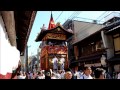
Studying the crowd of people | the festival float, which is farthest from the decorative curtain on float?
the festival float

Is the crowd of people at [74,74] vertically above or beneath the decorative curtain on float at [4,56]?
beneath

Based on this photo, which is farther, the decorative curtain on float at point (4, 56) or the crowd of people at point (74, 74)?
the crowd of people at point (74, 74)

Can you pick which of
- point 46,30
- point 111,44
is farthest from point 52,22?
point 111,44

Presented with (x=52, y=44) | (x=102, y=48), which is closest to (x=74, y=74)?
(x=52, y=44)

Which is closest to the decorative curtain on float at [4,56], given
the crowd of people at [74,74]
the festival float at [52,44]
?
the crowd of people at [74,74]

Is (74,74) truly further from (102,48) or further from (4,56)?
(102,48)

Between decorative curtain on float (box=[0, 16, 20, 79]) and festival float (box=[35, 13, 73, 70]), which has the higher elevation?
festival float (box=[35, 13, 73, 70])

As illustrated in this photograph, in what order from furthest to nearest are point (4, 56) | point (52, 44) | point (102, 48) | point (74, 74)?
point (102, 48) → point (52, 44) → point (74, 74) → point (4, 56)

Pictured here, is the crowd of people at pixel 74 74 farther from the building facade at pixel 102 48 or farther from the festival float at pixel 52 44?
the building facade at pixel 102 48

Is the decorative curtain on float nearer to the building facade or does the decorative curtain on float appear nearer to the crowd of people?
the crowd of people
